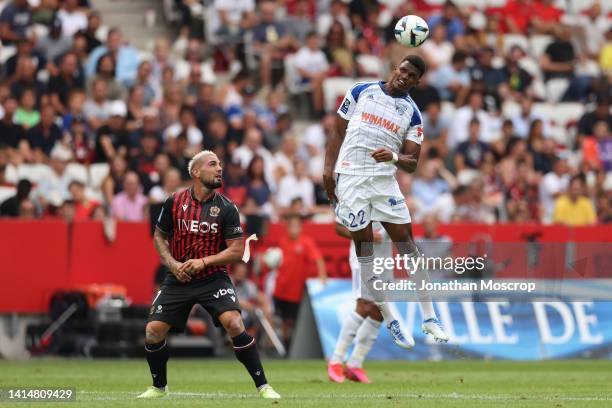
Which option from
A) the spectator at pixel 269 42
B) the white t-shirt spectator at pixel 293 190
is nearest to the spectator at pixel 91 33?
the spectator at pixel 269 42

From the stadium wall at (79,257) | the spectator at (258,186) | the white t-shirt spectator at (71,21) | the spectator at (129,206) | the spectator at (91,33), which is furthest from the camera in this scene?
the white t-shirt spectator at (71,21)

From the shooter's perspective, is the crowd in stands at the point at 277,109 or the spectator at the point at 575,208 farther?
the spectator at the point at 575,208

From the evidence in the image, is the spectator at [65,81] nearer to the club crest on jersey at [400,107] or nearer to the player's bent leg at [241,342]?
the club crest on jersey at [400,107]

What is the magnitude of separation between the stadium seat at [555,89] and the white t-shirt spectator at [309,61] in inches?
244

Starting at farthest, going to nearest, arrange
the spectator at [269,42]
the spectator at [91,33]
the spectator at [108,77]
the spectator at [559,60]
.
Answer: the spectator at [559,60] → the spectator at [269,42] → the spectator at [91,33] → the spectator at [108,77]

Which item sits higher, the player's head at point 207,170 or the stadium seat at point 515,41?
the stadium seat at point 515,41

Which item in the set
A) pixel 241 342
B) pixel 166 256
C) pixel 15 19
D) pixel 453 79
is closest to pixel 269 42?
pixel 453 79

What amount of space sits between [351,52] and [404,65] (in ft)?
51.3

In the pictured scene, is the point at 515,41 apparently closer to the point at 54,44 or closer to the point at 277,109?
the point at 277,109

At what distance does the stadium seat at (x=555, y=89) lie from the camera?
32.3 metres

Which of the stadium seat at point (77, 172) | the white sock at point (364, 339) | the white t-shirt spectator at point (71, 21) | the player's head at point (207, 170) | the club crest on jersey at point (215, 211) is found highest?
the white t-shirt spectator at point (71, 21)

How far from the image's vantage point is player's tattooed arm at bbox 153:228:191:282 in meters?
13.0

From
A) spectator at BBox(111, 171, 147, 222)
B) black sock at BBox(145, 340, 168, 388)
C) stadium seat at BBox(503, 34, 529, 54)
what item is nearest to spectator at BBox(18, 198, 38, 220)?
spectator at BBox(111, 171, 147, 222)

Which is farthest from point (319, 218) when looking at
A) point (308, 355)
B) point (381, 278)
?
point (381, 278)
